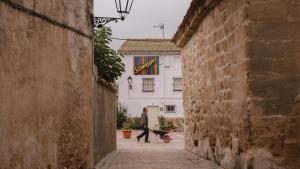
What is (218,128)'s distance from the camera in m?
10.1

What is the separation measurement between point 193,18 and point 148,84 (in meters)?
29.9

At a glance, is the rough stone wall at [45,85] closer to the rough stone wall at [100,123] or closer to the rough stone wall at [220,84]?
the rough stone wall at [100,123]

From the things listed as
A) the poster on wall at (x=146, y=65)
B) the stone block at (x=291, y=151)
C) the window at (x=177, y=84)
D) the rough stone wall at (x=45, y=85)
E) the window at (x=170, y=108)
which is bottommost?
the stone block at (x=291, y=151)

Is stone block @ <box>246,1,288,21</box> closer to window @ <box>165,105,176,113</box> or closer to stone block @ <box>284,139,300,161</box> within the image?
stone block @ <box>284,139,300,161</box>

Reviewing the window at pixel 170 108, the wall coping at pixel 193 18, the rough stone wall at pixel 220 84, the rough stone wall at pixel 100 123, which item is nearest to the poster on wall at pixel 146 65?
the window at pixel 170 108

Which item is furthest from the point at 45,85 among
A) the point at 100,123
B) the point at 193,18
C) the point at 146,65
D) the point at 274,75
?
the point at 146,65

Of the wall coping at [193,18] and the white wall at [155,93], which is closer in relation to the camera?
the wall coping at [193,18]

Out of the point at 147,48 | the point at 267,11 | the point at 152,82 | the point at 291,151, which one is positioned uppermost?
the point at 147,48

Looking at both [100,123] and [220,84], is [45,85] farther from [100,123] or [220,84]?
[100,123]

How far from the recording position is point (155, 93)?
4181 cm

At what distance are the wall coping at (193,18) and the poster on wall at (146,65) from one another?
25.7 meters

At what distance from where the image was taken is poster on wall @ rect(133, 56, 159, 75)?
137 feet

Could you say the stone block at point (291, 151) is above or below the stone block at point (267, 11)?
below

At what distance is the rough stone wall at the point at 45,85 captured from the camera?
4805mm
